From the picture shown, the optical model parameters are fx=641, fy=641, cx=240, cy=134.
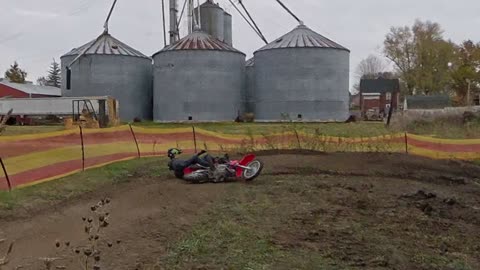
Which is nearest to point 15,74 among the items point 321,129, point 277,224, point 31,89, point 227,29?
point 31,89

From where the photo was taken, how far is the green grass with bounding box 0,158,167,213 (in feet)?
31.8

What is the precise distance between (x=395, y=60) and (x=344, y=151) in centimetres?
6693

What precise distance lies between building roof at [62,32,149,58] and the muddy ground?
39.6 m

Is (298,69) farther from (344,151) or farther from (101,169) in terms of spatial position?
(101,169)

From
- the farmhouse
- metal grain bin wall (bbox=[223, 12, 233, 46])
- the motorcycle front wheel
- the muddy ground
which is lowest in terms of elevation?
the muddy ground

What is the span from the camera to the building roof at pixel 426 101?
233ft

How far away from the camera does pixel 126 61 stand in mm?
50312

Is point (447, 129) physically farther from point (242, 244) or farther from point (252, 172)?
point (242, 244)

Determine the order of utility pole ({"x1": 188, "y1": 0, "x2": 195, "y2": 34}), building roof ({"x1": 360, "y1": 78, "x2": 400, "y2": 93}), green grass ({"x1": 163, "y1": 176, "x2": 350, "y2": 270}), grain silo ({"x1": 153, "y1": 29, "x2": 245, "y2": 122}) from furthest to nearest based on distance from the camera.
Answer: building roof ({"x1": 360, "y1": 78, "x2": 400, "y2": 93}), utility pole ({"x1": 188, "y1": 0, "x2": 195, "y2": 34}), grain silo ({"x1": 153, "y1": 29, "x2": 245, "y2": 122}), green grass ({"x1": 163, "y1": 176, "x2": 350, "y2": 270})

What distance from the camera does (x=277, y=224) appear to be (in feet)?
26.0

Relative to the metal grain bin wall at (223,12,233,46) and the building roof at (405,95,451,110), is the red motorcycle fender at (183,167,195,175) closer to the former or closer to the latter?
the metal grain bin wall at (223,12,233,46)

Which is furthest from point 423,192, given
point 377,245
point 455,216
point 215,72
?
point 215,72

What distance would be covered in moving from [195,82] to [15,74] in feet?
170

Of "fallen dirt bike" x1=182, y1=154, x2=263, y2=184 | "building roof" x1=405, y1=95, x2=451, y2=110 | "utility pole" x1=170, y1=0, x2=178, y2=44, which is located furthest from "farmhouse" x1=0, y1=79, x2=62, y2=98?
"fallen dirt bike" x1=182, y1=154, x2=263, y2=184
